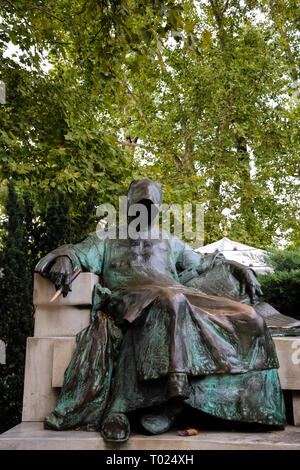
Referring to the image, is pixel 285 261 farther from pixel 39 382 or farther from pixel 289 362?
pixel 39 382

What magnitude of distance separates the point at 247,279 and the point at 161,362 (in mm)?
1247

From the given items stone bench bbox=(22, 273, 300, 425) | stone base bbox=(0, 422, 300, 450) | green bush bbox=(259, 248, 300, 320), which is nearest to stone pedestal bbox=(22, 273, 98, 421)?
stone bench bbox=(22, 273, 300, 425)

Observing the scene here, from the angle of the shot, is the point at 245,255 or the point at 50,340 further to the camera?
the point at 245,255

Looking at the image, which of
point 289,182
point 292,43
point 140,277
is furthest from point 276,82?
point 140,277

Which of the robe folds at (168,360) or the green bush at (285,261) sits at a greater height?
the green bush at (285,261)

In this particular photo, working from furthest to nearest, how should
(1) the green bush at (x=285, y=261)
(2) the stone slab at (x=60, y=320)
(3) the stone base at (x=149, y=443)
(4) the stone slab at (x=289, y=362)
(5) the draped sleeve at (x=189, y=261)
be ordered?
(1) the green bush at (x=285, y=261)
(5) the draped sleeve at (x=189, y=261)
(2) the stone slab at (x=60, y=320)
(4) the stone slab at (x=289, y=362)
(3) the stone base at (x=149, y=443)

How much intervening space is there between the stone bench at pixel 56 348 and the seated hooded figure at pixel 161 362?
105 millimetres

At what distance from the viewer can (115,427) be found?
249 cm

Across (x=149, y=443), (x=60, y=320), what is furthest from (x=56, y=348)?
(x=149, y=443)

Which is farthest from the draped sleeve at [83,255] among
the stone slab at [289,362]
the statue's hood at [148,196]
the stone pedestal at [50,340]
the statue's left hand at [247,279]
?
the stone slab at [289,362]

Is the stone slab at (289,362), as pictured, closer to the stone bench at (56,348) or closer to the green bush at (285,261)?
the stone bench at (56,348)

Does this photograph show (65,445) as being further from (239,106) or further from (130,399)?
(239,106)

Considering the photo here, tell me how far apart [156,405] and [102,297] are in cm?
94

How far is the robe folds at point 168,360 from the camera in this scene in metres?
2.65
